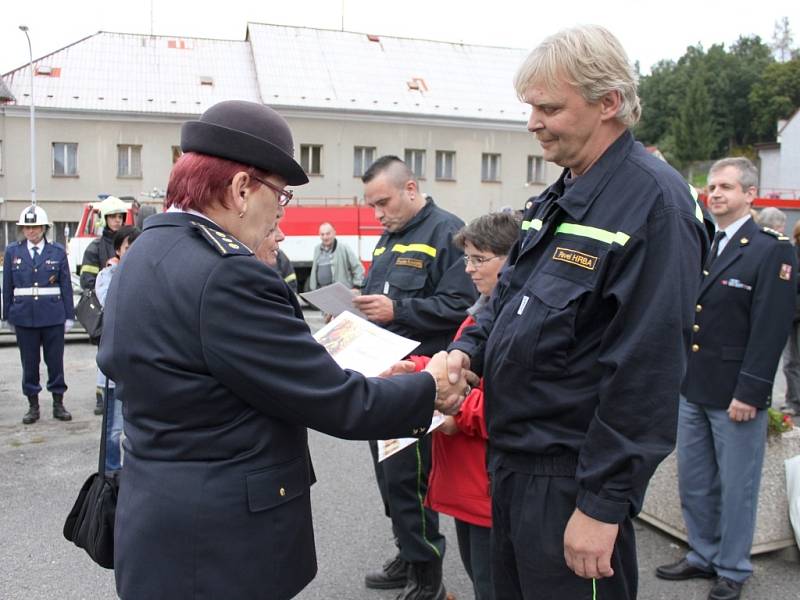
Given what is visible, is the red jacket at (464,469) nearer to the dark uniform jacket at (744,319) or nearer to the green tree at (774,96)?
the dark uniform jacket at (744,319)

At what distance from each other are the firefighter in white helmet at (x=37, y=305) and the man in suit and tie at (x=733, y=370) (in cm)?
623

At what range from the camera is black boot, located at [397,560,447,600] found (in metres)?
3.91

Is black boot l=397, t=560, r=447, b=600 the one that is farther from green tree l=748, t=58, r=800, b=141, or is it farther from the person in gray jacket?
green tree l=748, t=58, r=800, b=141

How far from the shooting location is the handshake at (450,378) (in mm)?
2471

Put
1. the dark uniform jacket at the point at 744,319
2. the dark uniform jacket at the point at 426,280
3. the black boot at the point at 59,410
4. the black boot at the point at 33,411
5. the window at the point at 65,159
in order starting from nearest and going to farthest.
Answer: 1. the dark uniform jacket at the point at 744,319
2. the dark uniform jacket at the point at 426,280
3. the black boot at the point at 33,411
4. the black boot at the point at 59,410
5. the window at the point at 65,159

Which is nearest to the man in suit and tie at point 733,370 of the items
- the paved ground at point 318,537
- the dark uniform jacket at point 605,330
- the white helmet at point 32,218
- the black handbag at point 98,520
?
the paved ground at point 318,537

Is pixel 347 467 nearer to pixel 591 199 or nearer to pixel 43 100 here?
pixel 591 199

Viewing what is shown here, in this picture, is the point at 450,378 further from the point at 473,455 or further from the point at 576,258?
the point at 473,455

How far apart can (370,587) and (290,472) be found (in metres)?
2.33

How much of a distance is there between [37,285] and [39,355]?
73 cm

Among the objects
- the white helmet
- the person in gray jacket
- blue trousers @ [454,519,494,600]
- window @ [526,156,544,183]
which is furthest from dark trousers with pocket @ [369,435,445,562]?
window @ [526,156,544,183]

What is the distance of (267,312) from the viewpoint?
6.38 feet

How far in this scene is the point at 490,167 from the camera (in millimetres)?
35969

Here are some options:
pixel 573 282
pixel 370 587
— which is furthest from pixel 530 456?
pixel 370 587
